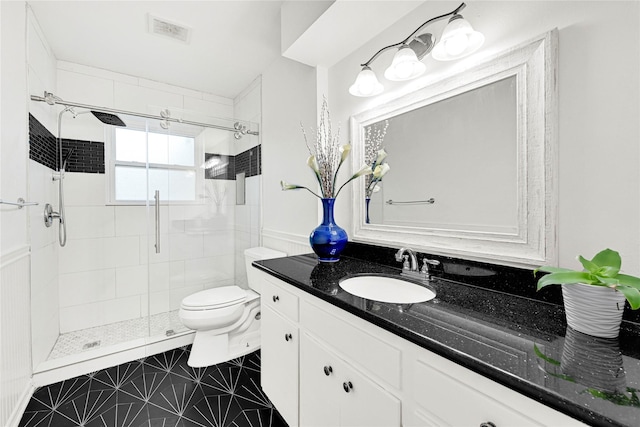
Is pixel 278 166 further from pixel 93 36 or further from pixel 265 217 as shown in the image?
pixel 93 36

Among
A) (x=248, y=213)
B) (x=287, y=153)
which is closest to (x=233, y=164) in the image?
(x=248, y=213)

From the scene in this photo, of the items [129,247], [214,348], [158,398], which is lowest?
[158,398]

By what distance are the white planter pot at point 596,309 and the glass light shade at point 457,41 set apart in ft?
3.05

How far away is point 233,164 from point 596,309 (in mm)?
2532

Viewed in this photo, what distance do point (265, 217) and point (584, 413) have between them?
2.40 metres

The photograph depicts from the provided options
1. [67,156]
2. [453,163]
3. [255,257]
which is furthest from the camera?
[67,156]

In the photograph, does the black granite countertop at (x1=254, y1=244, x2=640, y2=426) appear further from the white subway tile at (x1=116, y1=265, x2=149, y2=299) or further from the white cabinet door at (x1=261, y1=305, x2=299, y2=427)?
the white subway tile at (x1=116, y1=265, x2=149, y2=299)

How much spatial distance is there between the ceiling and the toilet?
1684mm

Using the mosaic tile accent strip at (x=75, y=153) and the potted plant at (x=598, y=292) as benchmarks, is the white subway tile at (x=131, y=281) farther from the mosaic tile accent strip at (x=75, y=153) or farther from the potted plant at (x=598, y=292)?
the potted plant at (x=598, y=292)

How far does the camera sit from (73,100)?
2.52 metres

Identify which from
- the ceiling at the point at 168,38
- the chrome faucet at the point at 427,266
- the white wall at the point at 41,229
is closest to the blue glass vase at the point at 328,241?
the chrome faucet at the point at 427,266

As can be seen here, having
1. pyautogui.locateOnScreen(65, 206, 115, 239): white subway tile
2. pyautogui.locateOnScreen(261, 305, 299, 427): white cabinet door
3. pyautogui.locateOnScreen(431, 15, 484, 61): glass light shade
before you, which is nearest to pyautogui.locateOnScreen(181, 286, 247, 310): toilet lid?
pyautogui.locateOnScreen(261, 305, 299, 427): white cabinet door

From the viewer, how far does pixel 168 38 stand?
2.15m

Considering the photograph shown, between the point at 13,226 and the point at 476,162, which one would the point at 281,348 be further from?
the point at 13,226
